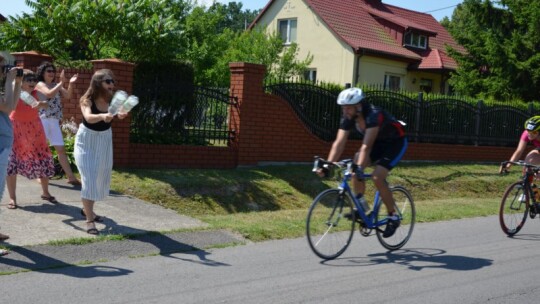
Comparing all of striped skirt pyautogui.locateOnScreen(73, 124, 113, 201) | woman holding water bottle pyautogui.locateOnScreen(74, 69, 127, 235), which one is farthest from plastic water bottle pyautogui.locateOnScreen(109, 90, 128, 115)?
striped skirt pyautogui.locateOnScreen(73, 124, 113, 201)

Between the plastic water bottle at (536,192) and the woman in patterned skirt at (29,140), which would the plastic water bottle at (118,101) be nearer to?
the woman in patterned skirt at (29,140)

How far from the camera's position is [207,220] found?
838 cm

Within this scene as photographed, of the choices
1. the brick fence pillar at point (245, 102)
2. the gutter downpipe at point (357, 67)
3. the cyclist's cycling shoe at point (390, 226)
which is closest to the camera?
the cyclist's cycling shoe at point (390, 226)

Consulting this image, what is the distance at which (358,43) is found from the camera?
30.2 m

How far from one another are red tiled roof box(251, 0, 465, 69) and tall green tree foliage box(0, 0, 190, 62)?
18.3 metres

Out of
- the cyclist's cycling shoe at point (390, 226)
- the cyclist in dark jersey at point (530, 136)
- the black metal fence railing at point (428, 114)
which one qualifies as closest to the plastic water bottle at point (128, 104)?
the cyclist's cycling shoe at point (390, 226)

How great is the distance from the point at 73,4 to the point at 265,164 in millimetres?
4588

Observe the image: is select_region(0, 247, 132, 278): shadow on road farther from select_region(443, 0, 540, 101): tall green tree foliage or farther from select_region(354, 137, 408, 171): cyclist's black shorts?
select_region(443, 0, 540, 101): tall green tree foliage

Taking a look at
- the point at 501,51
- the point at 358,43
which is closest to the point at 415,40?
the point at 358,43

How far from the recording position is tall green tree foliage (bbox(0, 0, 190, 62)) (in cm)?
1125

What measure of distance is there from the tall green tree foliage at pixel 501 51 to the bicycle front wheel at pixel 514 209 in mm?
16807

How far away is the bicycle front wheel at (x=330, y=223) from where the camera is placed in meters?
6.67

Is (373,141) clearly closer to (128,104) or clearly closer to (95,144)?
(128,104)

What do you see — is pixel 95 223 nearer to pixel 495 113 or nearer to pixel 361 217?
pixel 361 217
